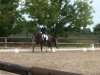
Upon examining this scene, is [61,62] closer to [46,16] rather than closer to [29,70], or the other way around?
[29,70]

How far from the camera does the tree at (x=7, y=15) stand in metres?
41.6

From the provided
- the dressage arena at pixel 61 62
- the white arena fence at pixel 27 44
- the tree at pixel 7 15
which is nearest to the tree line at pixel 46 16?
the tree at pixel 7 15

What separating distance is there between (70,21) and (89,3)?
3442mm

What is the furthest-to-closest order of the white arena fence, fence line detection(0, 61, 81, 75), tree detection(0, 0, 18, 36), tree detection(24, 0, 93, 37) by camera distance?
tree detection(24, 0, 93, 37) < tree detection(0, 0, 18, 36) < the white arena fence < fence line detection(0, 61, 81, 75)

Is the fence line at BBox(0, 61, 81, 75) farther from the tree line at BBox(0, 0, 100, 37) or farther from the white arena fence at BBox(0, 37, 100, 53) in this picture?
the tree line at BBox(0, 0, 100, 37)

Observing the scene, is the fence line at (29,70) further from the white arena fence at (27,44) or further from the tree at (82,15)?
the tree at (82,15)

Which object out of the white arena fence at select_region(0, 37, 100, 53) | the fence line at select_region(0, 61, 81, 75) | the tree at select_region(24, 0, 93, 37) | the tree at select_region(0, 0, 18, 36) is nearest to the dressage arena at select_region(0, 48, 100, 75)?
the fence line at select_region(0, 61, 81, 75)

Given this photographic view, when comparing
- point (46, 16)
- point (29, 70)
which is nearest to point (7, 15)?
point (46, 16)

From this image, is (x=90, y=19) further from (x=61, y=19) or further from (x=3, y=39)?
→ (x=3, y=39)

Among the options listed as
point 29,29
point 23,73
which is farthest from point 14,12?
point 23,73

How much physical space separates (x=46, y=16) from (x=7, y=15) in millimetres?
5377

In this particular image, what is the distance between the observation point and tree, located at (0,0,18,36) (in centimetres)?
4161

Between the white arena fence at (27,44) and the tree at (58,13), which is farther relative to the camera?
the tree at (58,13)

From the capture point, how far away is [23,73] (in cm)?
682
